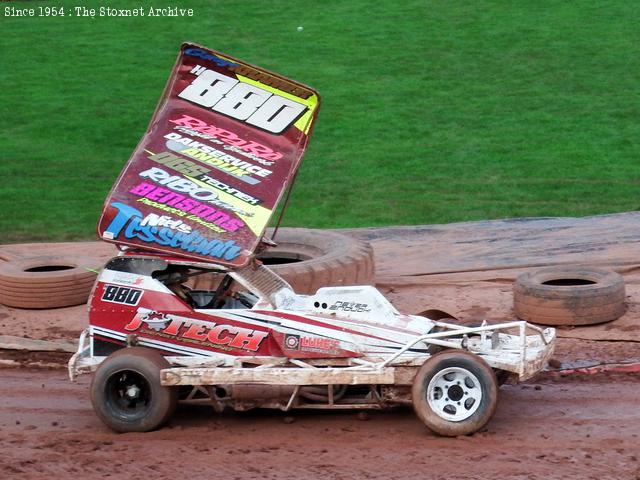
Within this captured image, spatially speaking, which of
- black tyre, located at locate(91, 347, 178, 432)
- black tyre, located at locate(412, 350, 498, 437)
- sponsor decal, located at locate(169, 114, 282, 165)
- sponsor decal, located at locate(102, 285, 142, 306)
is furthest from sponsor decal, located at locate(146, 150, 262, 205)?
black tyre, located at locate(412, 350, 498, 437)

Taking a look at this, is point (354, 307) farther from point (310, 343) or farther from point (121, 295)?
point (121, 295)

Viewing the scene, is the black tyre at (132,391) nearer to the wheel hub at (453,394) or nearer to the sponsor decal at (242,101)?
the wheel hub at (453,394)

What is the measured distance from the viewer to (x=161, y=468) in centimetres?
769

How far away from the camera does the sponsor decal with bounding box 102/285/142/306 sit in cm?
857

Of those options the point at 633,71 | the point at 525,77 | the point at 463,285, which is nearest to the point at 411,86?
the point at 525,77

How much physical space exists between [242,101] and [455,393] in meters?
3.02

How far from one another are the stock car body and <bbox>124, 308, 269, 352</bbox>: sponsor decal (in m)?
0.01

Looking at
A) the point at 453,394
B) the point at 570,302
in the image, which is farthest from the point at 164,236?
the point at 570,302

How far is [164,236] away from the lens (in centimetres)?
850

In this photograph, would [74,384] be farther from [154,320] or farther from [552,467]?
[552,467]

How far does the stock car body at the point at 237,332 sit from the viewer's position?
8.11 meters

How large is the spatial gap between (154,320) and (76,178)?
378 inches

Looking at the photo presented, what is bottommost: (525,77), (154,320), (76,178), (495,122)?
(154,320)

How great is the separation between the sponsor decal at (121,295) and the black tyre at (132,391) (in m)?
0.37
